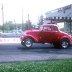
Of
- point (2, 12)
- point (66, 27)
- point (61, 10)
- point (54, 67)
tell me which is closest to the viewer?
point (54, 67)

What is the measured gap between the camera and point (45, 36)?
74.4ft

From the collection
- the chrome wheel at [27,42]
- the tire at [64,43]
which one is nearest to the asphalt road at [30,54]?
the chrome wheel at [27,42]

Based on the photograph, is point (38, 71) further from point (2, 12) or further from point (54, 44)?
point (2, 12)

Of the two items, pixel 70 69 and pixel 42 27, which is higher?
pixel 42 27

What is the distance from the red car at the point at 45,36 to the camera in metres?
22.6

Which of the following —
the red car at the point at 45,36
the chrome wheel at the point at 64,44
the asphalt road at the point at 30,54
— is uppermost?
the red car at the point at 45,36

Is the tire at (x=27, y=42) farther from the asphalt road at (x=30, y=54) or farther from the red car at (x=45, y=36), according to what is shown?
the asphalt road at (x=30, y=54)

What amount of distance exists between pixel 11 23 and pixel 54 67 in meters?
104

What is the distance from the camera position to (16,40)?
29.0 meters

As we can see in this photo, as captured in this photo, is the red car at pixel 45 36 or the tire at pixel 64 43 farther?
the tire at pixel 64 43

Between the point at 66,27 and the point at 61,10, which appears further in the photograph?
the point at 61,10

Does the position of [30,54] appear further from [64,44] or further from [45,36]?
[64,44]

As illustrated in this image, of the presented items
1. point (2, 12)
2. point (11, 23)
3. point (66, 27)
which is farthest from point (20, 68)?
point (11, 23)

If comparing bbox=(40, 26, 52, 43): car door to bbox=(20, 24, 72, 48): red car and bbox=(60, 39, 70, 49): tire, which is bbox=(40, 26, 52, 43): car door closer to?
bbox=(20, 24, 72, 48): red car
